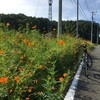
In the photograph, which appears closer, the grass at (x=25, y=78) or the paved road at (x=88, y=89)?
the grass at (x=25, y=78)

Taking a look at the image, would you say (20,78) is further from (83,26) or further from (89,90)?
(83,26)

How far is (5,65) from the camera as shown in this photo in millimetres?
5359

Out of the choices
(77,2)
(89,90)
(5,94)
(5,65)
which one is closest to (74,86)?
(89,90)

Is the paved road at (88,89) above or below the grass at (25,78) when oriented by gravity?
below

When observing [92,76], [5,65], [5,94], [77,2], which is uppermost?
[77,2]

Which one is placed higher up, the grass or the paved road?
the grass

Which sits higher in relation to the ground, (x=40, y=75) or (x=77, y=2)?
(x=77, y=2)

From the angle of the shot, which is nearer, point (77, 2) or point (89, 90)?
point (89, 90)

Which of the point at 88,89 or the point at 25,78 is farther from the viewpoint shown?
the point at 88,89

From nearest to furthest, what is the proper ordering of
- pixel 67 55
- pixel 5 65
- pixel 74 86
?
pixel 5 65, pixel 74 86, pixel 67 55

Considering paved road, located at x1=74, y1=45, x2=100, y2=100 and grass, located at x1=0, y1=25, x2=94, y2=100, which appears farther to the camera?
paved road, located at x1=74, y1=45, x2=100, y2=100

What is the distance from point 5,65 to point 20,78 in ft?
1.63

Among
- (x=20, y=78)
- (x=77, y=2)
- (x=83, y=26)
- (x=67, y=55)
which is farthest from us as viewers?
(x=83, y=26)

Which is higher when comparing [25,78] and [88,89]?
[25,78]
